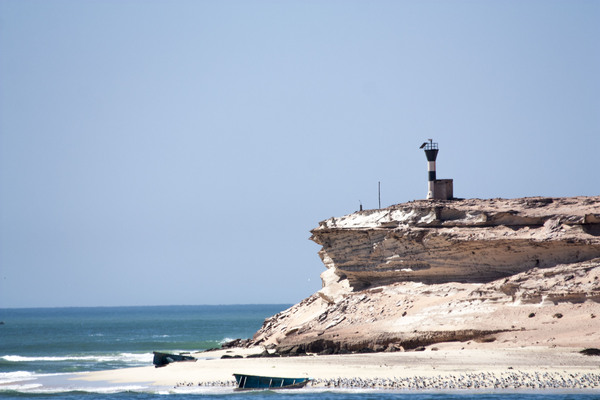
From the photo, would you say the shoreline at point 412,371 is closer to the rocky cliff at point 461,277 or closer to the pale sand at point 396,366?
the pale sand at point 396,366

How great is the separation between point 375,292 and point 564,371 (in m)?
12.5

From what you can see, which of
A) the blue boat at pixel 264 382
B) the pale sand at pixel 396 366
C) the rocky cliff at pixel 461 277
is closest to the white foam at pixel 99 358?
the rocky cliff at pixel 461 277

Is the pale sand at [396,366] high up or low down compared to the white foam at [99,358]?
up

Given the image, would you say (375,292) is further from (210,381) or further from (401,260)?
(210,381)

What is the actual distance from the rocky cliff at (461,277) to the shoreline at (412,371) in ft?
4.32

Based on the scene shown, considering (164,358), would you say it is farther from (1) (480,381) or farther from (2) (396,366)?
(1) (480,381)

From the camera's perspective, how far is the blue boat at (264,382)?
28172 millimetres

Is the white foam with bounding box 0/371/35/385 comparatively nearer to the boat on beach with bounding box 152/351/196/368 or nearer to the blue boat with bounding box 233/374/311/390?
the boat on beach with bounding box 152/351/196/368

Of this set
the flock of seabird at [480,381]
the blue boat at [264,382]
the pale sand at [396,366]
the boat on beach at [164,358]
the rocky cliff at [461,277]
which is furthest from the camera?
the boat on beach at [164,358]

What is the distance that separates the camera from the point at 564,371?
88.5 ft

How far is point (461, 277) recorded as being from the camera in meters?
36.3

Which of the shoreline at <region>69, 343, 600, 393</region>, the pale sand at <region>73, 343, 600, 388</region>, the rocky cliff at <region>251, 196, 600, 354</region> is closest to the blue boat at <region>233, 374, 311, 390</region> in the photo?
the shoreline at <region>69, 343, 600, 393</region>

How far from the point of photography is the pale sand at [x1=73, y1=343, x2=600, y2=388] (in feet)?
91.6

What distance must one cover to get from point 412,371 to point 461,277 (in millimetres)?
8394
